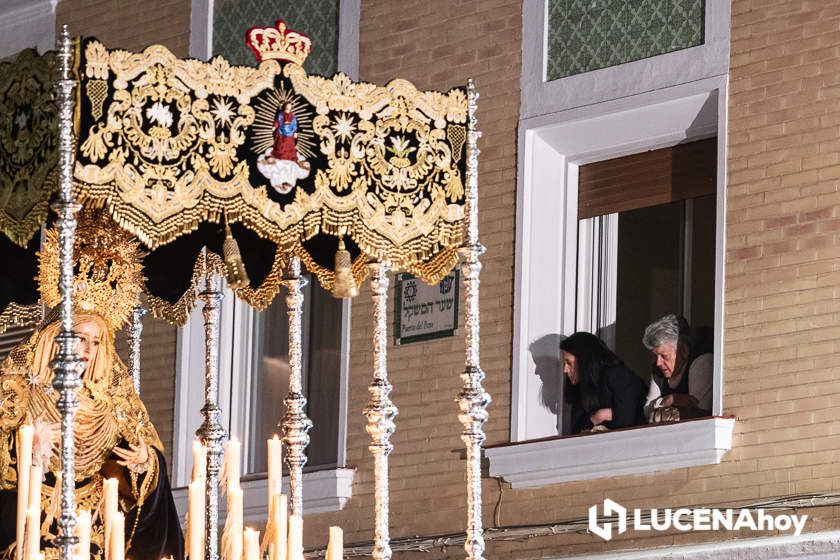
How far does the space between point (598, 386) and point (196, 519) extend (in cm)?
260

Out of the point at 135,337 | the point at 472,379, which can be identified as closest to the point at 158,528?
the point at 135,337

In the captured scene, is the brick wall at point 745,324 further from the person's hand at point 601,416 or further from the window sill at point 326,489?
the person's hand at point 601,416

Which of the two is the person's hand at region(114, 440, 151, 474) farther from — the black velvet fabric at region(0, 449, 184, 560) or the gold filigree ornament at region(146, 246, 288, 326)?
the gold filigree ornament at region(146, 246, 288, 326)

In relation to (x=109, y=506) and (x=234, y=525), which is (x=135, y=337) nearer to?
(x=109, y=506)

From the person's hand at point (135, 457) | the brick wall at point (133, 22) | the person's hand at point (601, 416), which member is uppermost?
the brick wall at point (133, 22)

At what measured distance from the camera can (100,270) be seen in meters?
8.88

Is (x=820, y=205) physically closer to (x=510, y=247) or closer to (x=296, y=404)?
(x=510, y=247)

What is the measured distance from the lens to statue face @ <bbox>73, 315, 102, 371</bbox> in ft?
28.9

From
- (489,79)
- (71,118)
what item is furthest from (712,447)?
(71,118)

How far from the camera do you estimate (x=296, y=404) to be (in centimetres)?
875

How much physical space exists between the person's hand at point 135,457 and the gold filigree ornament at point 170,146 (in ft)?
5.02

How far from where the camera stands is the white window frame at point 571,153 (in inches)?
378

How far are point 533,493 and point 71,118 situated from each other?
3.62 metres

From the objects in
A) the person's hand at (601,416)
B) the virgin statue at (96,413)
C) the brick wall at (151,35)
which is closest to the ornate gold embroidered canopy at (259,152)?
the virgin statue at (96,413)
